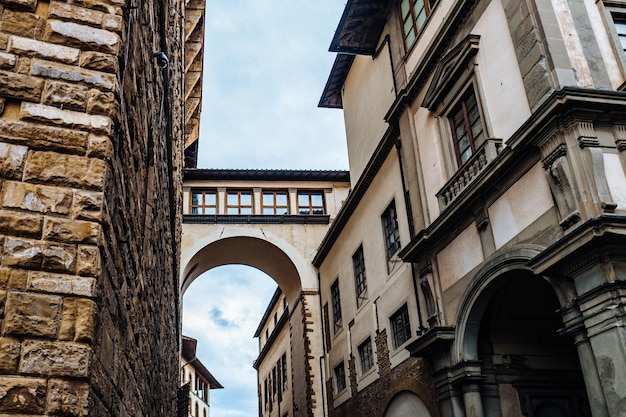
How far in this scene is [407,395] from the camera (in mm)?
13023

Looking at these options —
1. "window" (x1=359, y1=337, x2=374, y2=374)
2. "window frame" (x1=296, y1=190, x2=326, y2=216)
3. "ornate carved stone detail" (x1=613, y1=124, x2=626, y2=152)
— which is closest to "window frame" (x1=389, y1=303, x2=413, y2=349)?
"window" (x1=359, y1=337, x2=374, y2=374)

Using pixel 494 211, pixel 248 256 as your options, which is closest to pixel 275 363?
pixel 248 256

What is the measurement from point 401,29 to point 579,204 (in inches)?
340

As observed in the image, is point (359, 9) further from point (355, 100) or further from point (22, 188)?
point (22, 188)

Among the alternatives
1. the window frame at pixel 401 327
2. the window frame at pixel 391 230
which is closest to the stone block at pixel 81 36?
the window frame at pixel 401 327

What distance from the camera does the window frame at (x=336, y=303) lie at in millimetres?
19586

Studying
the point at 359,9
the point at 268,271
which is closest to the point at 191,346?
the point at 268,271

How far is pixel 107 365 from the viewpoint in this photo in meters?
3.47

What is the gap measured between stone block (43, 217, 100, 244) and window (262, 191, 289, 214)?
2077 centimetres

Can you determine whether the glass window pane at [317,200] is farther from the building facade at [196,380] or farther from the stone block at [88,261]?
the stone block at [88,261]

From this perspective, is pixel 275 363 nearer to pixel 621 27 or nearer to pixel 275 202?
pixel 275 202

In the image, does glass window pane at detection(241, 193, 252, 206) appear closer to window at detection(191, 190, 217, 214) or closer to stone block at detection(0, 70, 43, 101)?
window at detection(191, 190, 217, 214)

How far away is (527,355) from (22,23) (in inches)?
385

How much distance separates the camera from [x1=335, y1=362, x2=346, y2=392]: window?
1859 centimetres
